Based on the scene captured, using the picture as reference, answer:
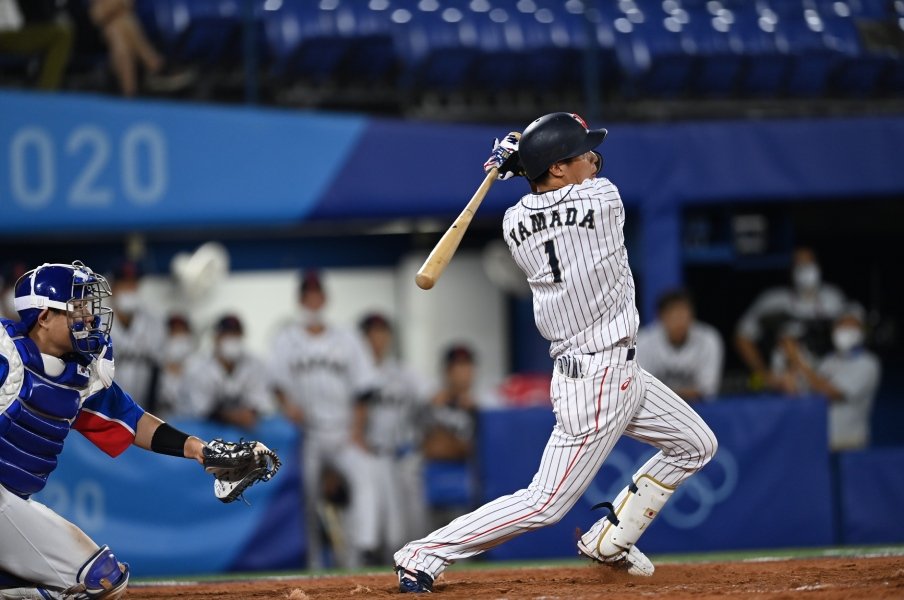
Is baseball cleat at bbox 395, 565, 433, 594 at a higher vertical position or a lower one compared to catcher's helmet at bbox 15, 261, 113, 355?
lower

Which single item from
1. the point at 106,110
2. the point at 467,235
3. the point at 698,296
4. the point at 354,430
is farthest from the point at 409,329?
the point at 106,110

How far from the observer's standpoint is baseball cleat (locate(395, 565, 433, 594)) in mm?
4883

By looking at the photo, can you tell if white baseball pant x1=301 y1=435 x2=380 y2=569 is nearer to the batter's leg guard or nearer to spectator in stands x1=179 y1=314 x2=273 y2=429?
spectator in stands x1=179 y1=314 x2=273 y2=429

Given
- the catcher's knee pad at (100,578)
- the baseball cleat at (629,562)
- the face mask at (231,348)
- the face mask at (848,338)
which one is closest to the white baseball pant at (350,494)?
the face mask at (231,348)

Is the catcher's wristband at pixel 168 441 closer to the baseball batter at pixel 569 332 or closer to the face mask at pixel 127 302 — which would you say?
the baseball batter at pixel 569 332

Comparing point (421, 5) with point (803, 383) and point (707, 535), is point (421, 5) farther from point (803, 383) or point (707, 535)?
point (707, 535)

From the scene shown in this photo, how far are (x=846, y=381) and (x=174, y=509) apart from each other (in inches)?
189

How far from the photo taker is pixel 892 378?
12508 millimetres

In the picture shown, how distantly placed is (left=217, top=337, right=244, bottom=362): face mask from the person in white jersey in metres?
0.29

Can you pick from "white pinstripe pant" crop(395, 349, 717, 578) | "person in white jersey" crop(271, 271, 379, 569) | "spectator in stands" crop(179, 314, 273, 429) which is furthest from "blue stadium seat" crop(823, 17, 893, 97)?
"white pinstripe pant" crop(395, 349, 717, 578)

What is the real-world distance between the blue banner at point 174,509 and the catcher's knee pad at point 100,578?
140 inches

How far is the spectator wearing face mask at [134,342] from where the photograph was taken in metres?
9.12

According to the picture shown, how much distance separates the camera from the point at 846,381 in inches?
386

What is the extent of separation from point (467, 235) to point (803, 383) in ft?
12.4
